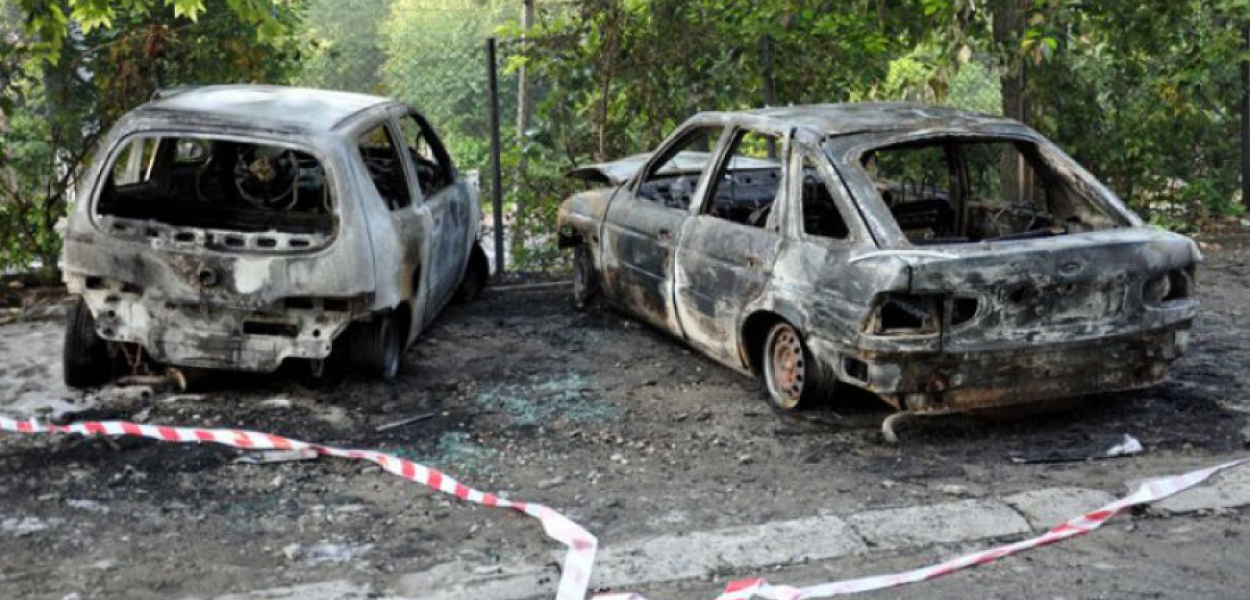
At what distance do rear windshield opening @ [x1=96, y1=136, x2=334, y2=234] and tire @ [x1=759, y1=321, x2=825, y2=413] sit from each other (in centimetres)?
263

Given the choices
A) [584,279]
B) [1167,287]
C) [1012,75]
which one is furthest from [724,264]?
[1012,75]

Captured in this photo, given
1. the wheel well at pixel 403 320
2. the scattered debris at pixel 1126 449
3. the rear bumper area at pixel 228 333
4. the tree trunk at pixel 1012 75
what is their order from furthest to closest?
1. the tree trunk at pixel 1012 75
2. the wheel well at pixel 403 320
3. the rear bumper area at pixel 228 333
4. the scattered debris at pixel 1126 449

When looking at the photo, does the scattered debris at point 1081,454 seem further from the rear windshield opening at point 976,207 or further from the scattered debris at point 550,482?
the scattered debris at point 550,482

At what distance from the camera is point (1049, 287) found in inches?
242

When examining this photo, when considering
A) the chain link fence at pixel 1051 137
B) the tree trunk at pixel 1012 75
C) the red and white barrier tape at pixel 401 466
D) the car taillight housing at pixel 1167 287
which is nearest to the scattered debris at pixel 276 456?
the red and white barrier tape at pixel 401 466

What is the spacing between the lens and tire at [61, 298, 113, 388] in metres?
7.36

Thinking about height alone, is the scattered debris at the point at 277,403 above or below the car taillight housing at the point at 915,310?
below

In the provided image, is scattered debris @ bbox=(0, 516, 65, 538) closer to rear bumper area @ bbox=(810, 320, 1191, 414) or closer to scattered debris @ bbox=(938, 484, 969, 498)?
rear bumper area @ bbox=(810, 320, 1191, 414)

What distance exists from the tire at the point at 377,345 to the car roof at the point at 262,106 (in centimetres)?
108

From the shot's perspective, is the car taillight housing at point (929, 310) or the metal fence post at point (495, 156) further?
the metal fence post at point (495, 156)

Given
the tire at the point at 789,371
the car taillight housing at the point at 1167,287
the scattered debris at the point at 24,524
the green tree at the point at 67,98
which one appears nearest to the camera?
the scattered debris at the point at 24,524

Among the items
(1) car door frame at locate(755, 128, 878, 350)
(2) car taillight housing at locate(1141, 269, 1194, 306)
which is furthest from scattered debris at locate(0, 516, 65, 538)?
(2) car taillight housing at locate(1141, 269, 1194, 306)

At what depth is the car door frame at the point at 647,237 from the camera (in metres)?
7.88

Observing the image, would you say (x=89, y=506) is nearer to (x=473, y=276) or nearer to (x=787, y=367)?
(x=787, y=367)
